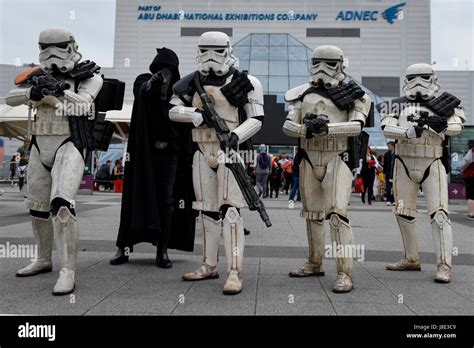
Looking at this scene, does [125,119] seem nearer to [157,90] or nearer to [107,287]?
[157,90]

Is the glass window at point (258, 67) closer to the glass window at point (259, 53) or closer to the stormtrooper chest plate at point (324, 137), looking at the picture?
the glass window at point (259, 53)

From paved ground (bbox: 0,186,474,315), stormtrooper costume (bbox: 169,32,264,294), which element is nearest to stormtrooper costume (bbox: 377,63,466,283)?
paved ground (bbox: 0,186,474,315)

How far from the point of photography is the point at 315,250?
441 centimetres

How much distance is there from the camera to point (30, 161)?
391 centimetres

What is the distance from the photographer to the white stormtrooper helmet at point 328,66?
400 cm

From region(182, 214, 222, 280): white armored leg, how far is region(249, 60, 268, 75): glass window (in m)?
33.3

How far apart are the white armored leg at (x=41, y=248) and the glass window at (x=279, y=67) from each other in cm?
3335

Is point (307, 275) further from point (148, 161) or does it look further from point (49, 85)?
point (49, 85)

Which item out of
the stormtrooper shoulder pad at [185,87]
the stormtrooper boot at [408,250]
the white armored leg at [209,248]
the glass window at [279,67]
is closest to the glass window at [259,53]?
the glass window at [279,67]

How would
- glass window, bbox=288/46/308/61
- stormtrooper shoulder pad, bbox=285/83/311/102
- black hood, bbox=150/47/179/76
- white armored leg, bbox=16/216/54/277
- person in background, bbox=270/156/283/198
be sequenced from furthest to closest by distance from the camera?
1. glass window, bbox=288/46/308/61
2. person in background, bbox=270/156/283/198
3. black hood, bbox=150/47/179/76
4. stormtrooper shoulder pad, bbox=285/83/311/102
5. white armored leg, bbox=16/216/54/277

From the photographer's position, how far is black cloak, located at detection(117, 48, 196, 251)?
461cm

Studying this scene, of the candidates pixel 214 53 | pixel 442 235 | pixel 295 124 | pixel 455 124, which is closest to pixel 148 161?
pixel 214 53

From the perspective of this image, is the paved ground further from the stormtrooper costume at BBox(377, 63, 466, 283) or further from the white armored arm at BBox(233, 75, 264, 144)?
the white armored arm at BBox(233, 75, 264, 144)
